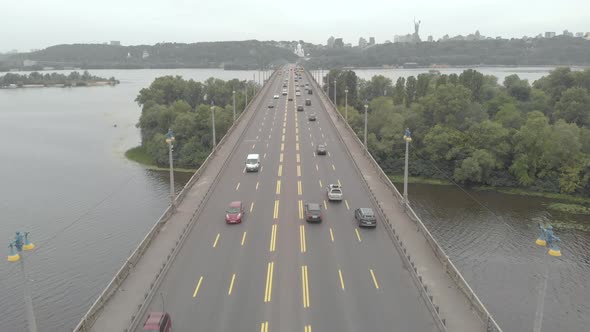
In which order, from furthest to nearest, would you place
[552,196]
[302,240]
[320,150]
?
1. [552,196]
2. [320,150]
3. [302,240]

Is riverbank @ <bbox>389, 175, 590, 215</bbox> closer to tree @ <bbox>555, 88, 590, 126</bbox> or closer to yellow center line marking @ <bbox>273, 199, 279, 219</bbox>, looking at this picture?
tree @ <bbox>555, 88, 590, 126</bbox>

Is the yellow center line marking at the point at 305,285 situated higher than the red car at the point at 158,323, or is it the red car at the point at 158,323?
the red car at the point at 158,323

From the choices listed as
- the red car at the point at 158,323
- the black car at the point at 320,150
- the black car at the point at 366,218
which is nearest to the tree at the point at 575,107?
the black car at the point at 320,150

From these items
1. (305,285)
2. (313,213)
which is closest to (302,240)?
(313,213)

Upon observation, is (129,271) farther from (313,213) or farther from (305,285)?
(313,213)

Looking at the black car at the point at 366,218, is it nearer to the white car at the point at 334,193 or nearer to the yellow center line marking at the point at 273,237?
the white car at the point at 334,193

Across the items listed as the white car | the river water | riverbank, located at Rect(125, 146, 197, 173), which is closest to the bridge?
the white car

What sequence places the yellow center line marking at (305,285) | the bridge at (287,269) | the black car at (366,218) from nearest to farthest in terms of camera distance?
1. the bridge at (287,269)
2. the yellow center line marking at (305,285)
3. the black car at (366,218)
